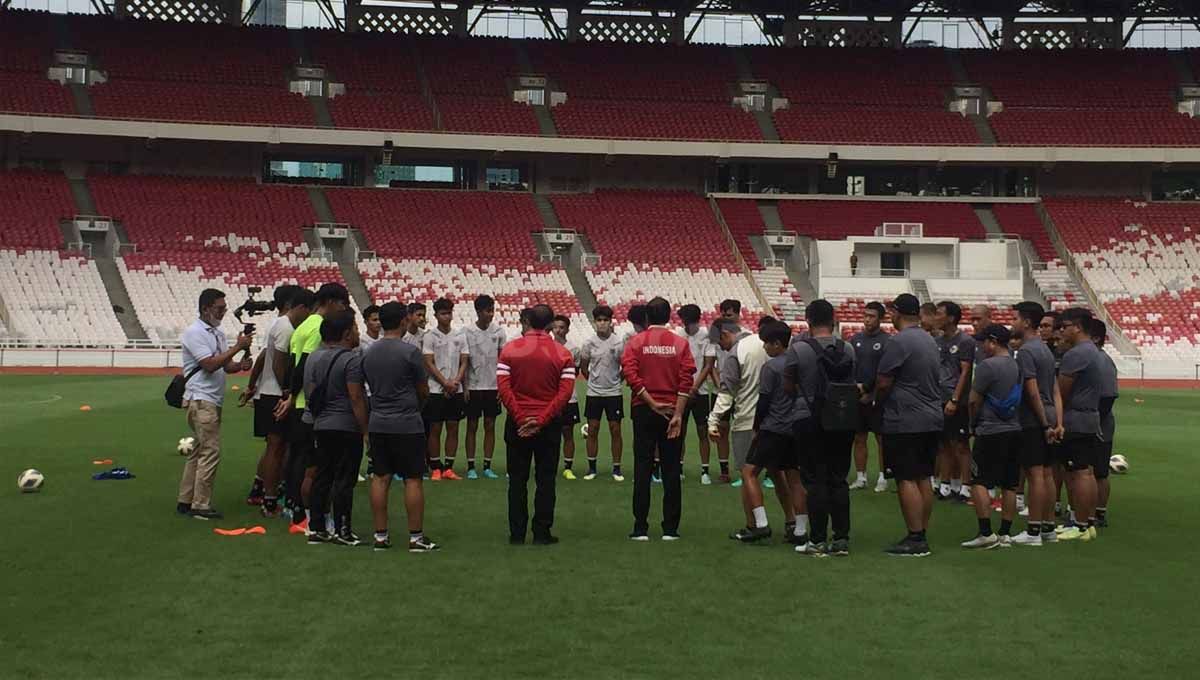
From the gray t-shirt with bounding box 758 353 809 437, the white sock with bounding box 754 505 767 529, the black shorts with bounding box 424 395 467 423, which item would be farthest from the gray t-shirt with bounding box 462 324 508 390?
the gray t-shirt with bounding box 758 353 809 437

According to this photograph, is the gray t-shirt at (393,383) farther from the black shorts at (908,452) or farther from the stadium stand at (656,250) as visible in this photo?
the stadium stand at (656,250)

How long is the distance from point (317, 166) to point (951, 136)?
88.3 ft

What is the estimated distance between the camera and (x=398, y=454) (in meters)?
10.9

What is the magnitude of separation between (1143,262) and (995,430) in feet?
151

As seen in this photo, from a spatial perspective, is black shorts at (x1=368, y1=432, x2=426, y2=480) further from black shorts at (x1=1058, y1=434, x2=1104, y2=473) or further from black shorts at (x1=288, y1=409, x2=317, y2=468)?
black shorts at (x1=1058, y1=434, x2=1104, y2=473)

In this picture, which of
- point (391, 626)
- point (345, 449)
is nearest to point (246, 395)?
point (345, 449)

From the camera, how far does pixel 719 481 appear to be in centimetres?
1642

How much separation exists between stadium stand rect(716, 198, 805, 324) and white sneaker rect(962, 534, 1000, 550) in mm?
36267

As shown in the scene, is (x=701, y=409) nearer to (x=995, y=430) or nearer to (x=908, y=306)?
(x=995, y=430)

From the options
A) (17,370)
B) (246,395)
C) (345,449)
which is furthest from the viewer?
(17,370)

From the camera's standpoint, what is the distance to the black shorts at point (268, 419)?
12.8 metres

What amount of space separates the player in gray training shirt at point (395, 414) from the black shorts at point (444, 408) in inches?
186

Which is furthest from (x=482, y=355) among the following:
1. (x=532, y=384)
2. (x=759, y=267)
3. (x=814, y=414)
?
(x=759, y=267)

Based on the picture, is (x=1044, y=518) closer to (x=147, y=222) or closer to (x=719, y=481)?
(x=719, y=481)
